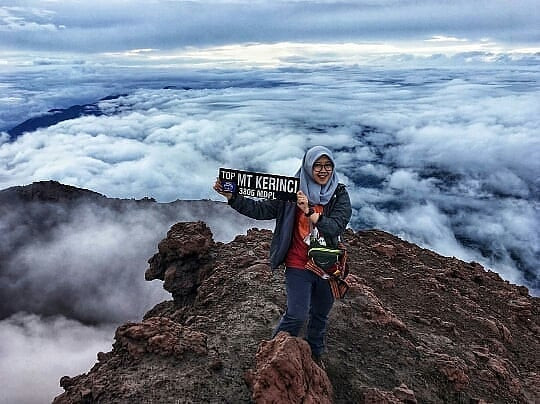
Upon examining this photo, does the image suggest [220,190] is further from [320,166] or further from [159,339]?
[159,339]

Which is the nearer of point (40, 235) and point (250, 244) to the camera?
point (250, 244)

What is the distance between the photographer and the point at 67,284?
369 ft

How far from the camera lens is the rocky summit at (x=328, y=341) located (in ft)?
19.6

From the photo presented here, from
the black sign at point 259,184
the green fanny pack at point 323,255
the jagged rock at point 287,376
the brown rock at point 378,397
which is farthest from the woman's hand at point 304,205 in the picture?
the brown rock at point 378,397

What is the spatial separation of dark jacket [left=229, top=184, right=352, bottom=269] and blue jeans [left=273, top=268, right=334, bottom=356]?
294 mm

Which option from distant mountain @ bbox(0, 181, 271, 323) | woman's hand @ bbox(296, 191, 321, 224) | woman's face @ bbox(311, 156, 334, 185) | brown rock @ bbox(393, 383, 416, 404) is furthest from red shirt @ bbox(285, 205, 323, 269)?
distant mountain @ bbox(0, 181, 271, 323)

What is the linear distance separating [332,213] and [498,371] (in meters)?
4.90

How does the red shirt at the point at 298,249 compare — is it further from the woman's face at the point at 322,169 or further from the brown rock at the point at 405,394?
the brown rock at the point at 405,394

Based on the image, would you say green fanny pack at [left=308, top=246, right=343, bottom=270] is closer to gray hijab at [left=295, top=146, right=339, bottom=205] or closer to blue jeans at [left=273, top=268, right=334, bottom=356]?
blue jeans at [left=273, top=268, right=334, bottom=356]

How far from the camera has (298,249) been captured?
17.5 ft

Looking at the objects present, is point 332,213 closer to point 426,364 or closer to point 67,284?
point 426,364

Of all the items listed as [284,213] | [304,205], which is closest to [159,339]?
[284,213]

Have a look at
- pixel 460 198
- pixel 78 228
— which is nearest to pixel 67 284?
pixel 78 228

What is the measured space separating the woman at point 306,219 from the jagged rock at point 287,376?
0.36 metres
